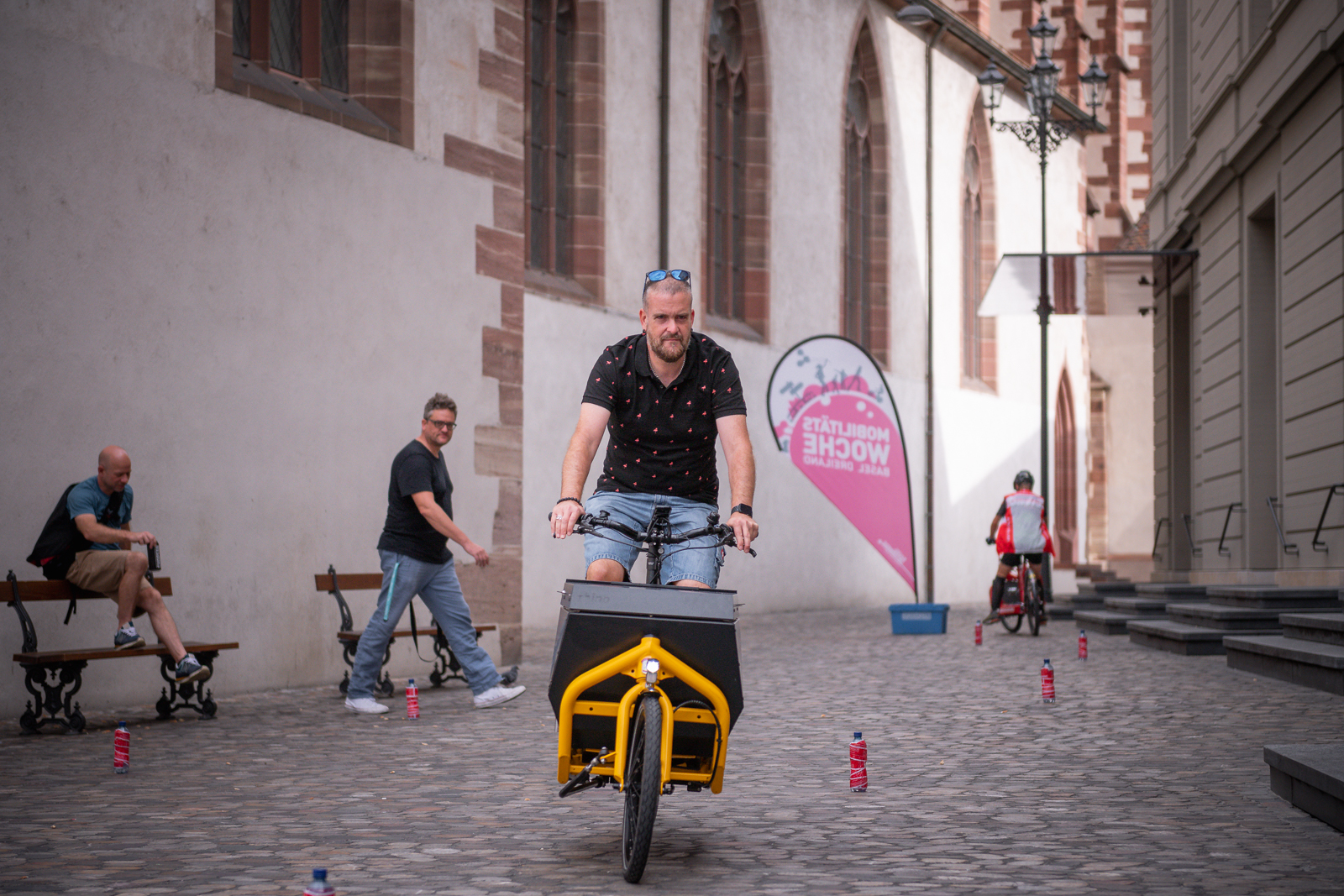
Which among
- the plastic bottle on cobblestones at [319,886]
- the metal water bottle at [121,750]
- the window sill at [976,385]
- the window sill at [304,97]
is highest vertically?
the window sill at [304,97]

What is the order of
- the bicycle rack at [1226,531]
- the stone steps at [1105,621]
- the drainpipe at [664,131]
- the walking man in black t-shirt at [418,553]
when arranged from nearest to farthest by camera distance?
1. the walking man in black t-shirt at [418,553]
2. the bicycle rack at [1226,531]
3. the stone steps at [1105,621]
4. the drainpipe at [664,131]

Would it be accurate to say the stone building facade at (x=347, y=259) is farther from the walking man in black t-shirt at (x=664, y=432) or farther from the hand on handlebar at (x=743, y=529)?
the hand on handlebar at (x=743, y=529)

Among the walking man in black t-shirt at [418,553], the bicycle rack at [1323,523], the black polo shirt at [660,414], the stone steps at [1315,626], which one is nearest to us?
the black polo shirt at [660,414]

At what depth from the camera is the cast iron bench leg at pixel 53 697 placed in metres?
8.95

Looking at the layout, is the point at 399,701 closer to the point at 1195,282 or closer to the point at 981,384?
the point at 1195,282

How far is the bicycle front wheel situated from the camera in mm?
4660

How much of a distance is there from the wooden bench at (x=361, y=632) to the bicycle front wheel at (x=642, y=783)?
6607 mm

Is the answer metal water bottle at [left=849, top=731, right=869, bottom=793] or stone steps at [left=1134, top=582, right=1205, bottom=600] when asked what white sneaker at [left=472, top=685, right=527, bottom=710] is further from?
stone steps at [left=1134, top=582, right=1205, bottom=600]

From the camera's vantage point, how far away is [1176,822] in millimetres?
5781

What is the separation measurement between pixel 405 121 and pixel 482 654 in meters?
5.09

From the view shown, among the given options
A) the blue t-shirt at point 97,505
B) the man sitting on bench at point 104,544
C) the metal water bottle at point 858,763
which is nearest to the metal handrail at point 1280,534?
the metal water bottle at point 858,763

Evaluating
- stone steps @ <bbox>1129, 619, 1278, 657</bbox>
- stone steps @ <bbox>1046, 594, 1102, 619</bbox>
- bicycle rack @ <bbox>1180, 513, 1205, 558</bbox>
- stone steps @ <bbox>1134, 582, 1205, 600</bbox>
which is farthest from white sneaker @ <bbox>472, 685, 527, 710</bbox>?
stone steps @ <bbox>1046, 594, 1102, 619</bbox>

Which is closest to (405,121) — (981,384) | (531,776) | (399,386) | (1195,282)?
(399,386)

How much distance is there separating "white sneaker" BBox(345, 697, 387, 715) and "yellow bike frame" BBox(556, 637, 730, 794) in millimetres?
5179
